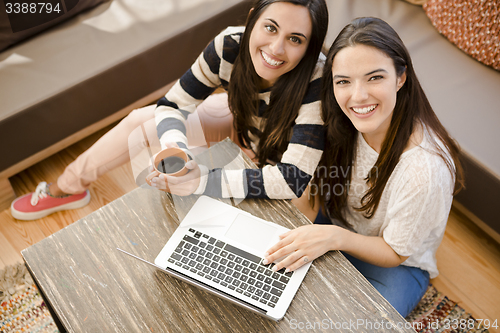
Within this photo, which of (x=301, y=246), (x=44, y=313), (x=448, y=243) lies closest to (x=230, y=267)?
(x=301, y=246)

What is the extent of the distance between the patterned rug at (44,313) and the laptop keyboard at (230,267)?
0.78m

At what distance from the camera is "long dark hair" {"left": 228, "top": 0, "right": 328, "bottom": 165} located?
1.04 meters

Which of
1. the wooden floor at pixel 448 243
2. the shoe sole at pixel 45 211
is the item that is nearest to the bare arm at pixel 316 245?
the wooden floor at pixel 448 243

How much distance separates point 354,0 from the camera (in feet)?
5.92

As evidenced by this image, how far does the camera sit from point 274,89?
116 cm

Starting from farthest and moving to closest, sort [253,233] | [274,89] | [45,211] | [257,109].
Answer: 1. [45,211]
2. [257,109]
3. [274,89]
4. [253,233]

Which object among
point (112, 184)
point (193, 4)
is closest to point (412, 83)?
point (193, 4)

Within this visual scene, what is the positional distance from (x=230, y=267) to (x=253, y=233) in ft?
0.32
